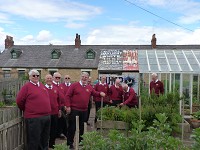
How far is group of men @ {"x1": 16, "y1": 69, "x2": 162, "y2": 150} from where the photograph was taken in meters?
5.14

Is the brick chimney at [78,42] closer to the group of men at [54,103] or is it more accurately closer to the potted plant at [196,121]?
the group of men at [54,103]

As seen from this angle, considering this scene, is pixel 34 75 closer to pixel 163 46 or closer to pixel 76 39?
pixel 76 39

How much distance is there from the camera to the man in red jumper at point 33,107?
5.10 meters

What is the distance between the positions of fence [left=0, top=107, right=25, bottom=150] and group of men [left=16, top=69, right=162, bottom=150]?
211mm

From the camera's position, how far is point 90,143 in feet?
9.94

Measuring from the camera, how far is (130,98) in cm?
836

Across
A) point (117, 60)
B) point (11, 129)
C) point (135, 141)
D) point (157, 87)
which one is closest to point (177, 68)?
point (157, 87)

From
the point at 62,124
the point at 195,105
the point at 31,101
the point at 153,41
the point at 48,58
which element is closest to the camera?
the point at 31,101

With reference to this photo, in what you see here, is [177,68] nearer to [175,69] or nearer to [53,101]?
[175,69]

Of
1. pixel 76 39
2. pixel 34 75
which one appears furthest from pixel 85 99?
pixel 76 39

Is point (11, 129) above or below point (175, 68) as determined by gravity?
below

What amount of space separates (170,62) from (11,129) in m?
8.42

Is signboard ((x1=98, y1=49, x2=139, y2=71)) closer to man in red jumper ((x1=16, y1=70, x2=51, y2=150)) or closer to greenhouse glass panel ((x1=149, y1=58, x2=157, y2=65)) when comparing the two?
greenhouse glass panel ((x1=149, y1=58, x2=157, y2=65))

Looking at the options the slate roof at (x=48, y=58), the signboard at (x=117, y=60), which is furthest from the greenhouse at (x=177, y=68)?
the slate roof at (x=48, y=58)
